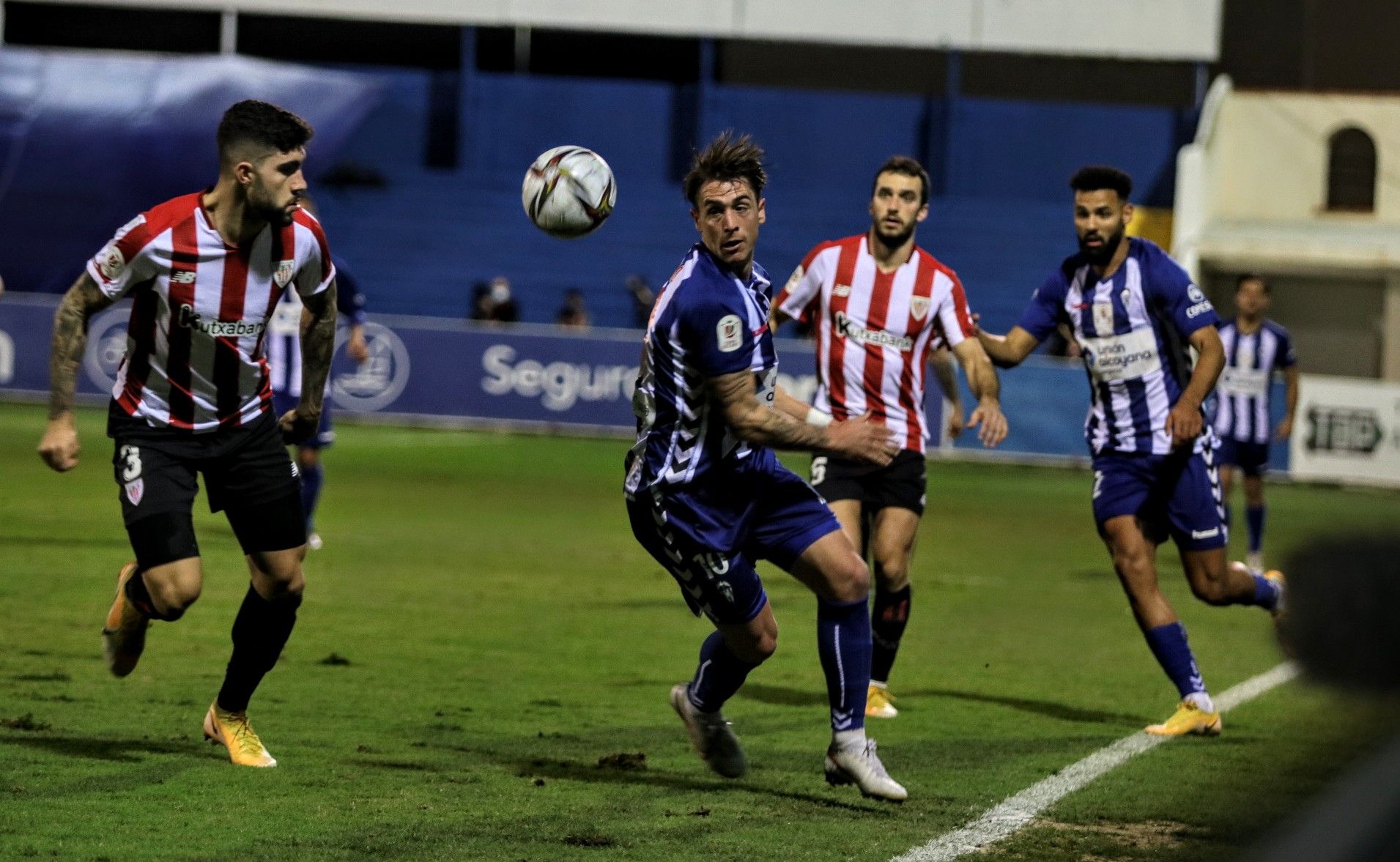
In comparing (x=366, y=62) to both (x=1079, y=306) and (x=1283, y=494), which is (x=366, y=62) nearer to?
(x=1283, y=494)

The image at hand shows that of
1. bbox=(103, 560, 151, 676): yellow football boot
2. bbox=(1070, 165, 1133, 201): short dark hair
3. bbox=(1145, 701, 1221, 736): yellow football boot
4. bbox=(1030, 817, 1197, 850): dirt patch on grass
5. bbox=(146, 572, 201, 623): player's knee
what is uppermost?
bbox=(1070, 165, 1133, 201): short dark hair

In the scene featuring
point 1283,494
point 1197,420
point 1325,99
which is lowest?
point 1283,494

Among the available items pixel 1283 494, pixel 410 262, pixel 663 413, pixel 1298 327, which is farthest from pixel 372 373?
pixel 663 413

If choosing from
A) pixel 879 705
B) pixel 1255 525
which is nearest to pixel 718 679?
pixel 879 705

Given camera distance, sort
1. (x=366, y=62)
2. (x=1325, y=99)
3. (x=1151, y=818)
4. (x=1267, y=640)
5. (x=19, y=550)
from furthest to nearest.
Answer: (x=366, y=62), (x=1325, y=99), (x=19, y=550), (x=1151, y=818), (x=1267, y=640)

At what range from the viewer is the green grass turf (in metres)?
4.89

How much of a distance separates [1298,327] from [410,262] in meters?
15.8

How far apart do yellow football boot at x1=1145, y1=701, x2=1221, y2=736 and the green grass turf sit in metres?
0.20

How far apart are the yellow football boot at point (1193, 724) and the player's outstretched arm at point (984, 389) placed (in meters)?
1.29

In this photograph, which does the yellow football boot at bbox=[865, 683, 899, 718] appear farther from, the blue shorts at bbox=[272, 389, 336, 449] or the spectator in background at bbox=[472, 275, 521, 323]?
the spectator in background at bbox=[472, 275, 521, 323]

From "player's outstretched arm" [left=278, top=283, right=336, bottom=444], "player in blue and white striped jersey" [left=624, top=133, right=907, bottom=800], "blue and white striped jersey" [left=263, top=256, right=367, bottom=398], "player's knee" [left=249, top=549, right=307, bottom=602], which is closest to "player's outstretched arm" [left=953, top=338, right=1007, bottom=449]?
"player in blue and white striped jersey" [left=624, top=133, right=907, bottom=800]

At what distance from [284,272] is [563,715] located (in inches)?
87.6

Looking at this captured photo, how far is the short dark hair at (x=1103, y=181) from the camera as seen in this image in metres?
7.23

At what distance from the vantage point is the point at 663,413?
18.3ft
